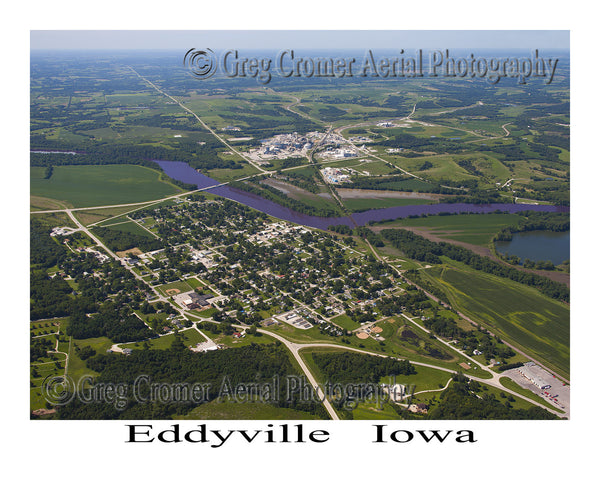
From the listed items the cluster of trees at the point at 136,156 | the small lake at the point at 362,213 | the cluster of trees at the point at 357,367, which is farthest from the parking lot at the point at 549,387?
the cluster of trees at the point at 136,156

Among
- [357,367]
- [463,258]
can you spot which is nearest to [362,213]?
[463,258]

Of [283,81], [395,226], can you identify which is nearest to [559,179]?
[395,226]

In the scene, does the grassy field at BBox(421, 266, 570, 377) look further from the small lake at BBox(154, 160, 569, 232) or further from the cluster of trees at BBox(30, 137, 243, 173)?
the cluster of trees at BBox(30, 137, 243, 173)

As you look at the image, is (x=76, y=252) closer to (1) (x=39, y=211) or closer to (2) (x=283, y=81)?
(1) (x=39, y=211)

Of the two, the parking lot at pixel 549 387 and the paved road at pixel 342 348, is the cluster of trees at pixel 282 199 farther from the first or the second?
the parking lot at pixel 549 387

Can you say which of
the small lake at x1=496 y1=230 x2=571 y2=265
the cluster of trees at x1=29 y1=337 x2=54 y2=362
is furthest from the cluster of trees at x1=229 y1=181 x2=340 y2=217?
the cluster of trees at x1=29 y1=337 x2=54 y2=362
